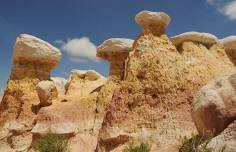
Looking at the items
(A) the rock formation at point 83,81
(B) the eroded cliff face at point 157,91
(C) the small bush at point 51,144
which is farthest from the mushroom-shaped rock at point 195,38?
(A) the rock formation at point 83,81

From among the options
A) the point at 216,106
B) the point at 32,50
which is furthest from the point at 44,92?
the point at 216,106

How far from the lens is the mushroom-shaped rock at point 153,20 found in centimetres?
1441

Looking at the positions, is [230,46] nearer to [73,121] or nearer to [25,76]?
[73,121]

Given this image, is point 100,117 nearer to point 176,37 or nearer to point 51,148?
point 51,148

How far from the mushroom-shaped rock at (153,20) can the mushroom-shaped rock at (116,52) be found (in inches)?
77.1

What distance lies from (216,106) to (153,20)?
22.2 ft

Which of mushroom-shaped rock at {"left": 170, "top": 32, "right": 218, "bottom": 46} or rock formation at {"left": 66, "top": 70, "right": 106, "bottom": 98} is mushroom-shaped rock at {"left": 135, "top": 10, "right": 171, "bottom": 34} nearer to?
mushroom-shaped rock at {"left": 170, "top": 32, "right": 218, "bottom": 46}

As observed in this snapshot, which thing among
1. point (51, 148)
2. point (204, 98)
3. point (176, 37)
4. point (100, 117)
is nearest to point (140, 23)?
point (176, 37)

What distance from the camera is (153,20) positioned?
14.5 m

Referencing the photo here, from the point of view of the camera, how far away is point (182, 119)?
1235 centimetres

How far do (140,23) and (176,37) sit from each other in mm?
1423

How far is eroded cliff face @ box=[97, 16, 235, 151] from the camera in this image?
12.5 m

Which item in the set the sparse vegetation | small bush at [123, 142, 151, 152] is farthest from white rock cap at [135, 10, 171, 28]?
the sparse vegetation

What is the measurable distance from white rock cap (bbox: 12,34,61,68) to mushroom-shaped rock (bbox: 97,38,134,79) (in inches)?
90.8
